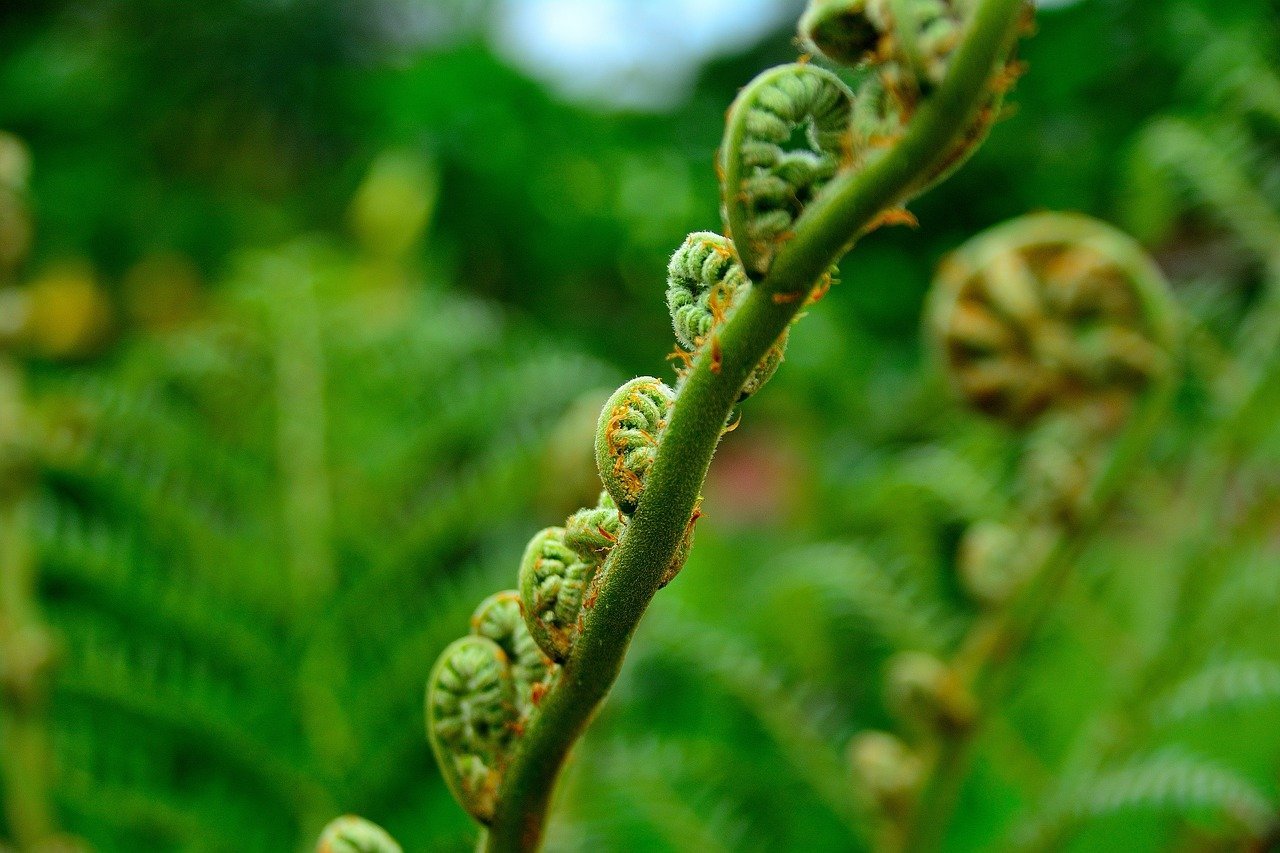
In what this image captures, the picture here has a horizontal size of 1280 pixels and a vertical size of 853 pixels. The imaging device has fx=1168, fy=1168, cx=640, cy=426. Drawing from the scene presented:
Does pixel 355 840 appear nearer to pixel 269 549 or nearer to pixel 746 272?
pixel 746 272

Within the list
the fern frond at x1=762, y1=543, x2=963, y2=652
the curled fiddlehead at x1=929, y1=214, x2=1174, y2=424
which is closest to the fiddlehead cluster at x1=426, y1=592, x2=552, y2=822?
the curled fiddlehead at x1=929, y1=214, x2=1174, y2=424

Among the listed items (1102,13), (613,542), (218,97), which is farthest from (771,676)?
(218,97)

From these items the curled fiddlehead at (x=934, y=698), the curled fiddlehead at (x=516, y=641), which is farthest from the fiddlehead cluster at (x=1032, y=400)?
the curled fiddlehead at (x=516, y=641)

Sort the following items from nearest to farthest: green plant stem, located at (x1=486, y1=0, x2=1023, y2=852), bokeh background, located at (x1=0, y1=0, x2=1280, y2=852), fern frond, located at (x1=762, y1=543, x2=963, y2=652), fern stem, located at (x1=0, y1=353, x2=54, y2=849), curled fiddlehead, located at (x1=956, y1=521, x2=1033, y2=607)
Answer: green plant stem, located at (x1=486, y1=0, x2=1023, y2=852) < fern stem, located at (x1=0, y1=353, x2=54, y2=849) < curled fiddlehead, located at (x1=956, y1=521, x2=1033, y2=607) < bokeh background, located at (x1=0, y1=0, x2=1280, y2=852) < fern frond, located at (x1=762, y1=543, x2=963, y2=652)

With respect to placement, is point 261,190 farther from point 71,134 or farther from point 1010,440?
point 1010,440

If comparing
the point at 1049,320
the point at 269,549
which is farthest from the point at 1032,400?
the point at 269,549

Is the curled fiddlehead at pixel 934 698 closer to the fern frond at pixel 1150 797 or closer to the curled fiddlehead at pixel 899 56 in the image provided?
the fern frond at pixel 1150 797

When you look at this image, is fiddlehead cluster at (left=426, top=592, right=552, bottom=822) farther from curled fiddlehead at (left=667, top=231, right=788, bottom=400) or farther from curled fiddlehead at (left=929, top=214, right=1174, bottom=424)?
curled fiddlehead at (left=929, top=214, right=1174, bottom=424)
